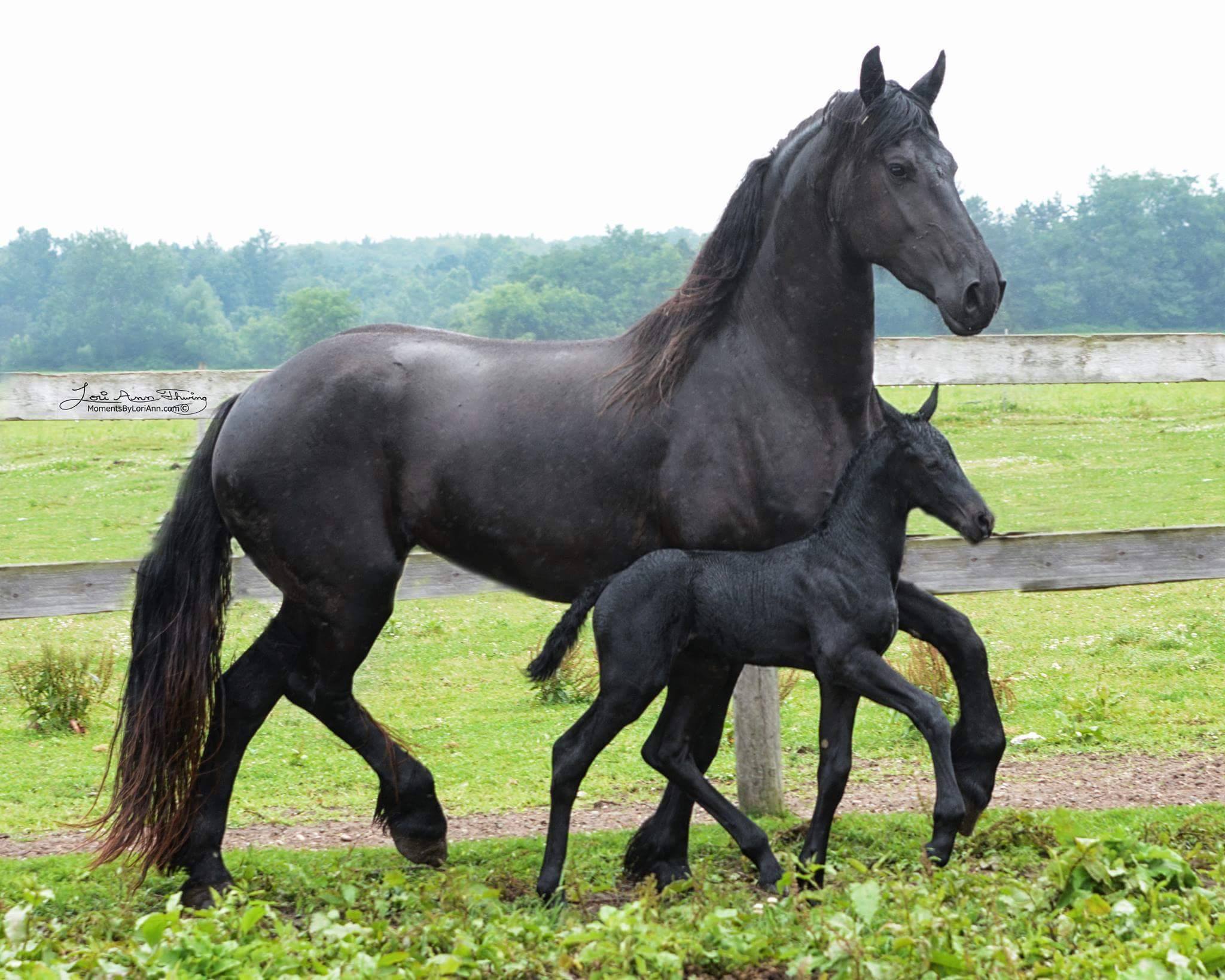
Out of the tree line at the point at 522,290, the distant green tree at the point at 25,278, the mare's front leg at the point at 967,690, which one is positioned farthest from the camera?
the distant green tree at the point at 25,278

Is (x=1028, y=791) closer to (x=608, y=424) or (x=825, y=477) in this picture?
(x=825, y=477)

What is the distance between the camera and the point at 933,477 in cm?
378

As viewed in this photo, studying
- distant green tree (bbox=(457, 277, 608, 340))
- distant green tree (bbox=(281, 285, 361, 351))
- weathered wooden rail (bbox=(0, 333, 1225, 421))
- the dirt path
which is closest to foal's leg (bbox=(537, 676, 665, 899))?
the dirt path

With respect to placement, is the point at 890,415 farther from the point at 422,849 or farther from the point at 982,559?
the point at 422,849

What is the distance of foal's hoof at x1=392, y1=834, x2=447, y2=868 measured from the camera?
15.4ft

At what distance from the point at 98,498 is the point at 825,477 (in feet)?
38.4

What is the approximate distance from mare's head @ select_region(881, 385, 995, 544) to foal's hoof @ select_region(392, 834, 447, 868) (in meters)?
2.13

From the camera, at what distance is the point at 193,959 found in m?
3.26

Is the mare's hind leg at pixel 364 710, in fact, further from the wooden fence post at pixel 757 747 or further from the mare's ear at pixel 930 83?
the mare's ear at pixel 930 83

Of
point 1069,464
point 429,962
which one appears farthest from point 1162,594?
point 429,962

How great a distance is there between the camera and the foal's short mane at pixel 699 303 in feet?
13.3

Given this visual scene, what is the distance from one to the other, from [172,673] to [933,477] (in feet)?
8.41

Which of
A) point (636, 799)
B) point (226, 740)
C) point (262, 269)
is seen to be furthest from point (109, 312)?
point (226, 740)

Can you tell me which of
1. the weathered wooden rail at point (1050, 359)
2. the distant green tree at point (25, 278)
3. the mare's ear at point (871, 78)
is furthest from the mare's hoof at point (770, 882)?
the distant green tree at point (25, 278)
